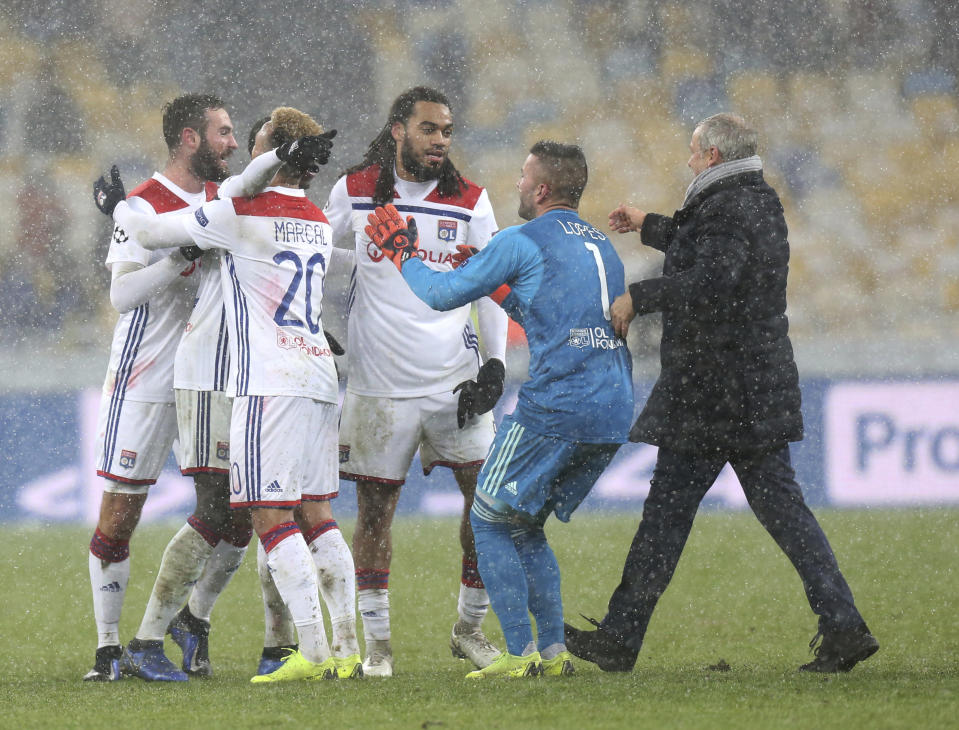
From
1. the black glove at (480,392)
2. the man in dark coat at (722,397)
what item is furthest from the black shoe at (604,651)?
the black glove at (480,392)

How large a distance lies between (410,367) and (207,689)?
1.22 meters

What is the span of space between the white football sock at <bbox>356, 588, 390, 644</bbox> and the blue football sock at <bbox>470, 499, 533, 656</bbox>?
56 centimetres

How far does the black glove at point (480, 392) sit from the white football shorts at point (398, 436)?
0.13 meters

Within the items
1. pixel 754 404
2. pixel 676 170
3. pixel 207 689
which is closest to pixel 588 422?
pixel 754 404

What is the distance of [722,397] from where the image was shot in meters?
4.03

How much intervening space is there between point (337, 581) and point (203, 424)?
71 centimetres

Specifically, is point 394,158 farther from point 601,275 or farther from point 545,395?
point 545,395

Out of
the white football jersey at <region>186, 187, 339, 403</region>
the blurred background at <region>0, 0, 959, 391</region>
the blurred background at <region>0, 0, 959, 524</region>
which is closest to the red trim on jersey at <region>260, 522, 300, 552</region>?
the white football jersey at <region>186, 187, 339, 403</region>

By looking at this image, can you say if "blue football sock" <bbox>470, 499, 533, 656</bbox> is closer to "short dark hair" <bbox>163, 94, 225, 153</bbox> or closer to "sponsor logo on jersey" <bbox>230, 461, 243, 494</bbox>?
"sponsor logo on jersey" <bbox>230, 461, 243, 494</bbox>

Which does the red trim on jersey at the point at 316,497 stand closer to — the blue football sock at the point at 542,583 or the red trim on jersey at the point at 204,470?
the red trim on jersey at the point at 204,470

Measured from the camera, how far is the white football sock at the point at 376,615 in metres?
4.33

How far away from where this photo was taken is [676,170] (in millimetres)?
12188

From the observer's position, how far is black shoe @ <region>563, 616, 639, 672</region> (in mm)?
4008

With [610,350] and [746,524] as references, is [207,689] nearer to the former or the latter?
[610,350]
